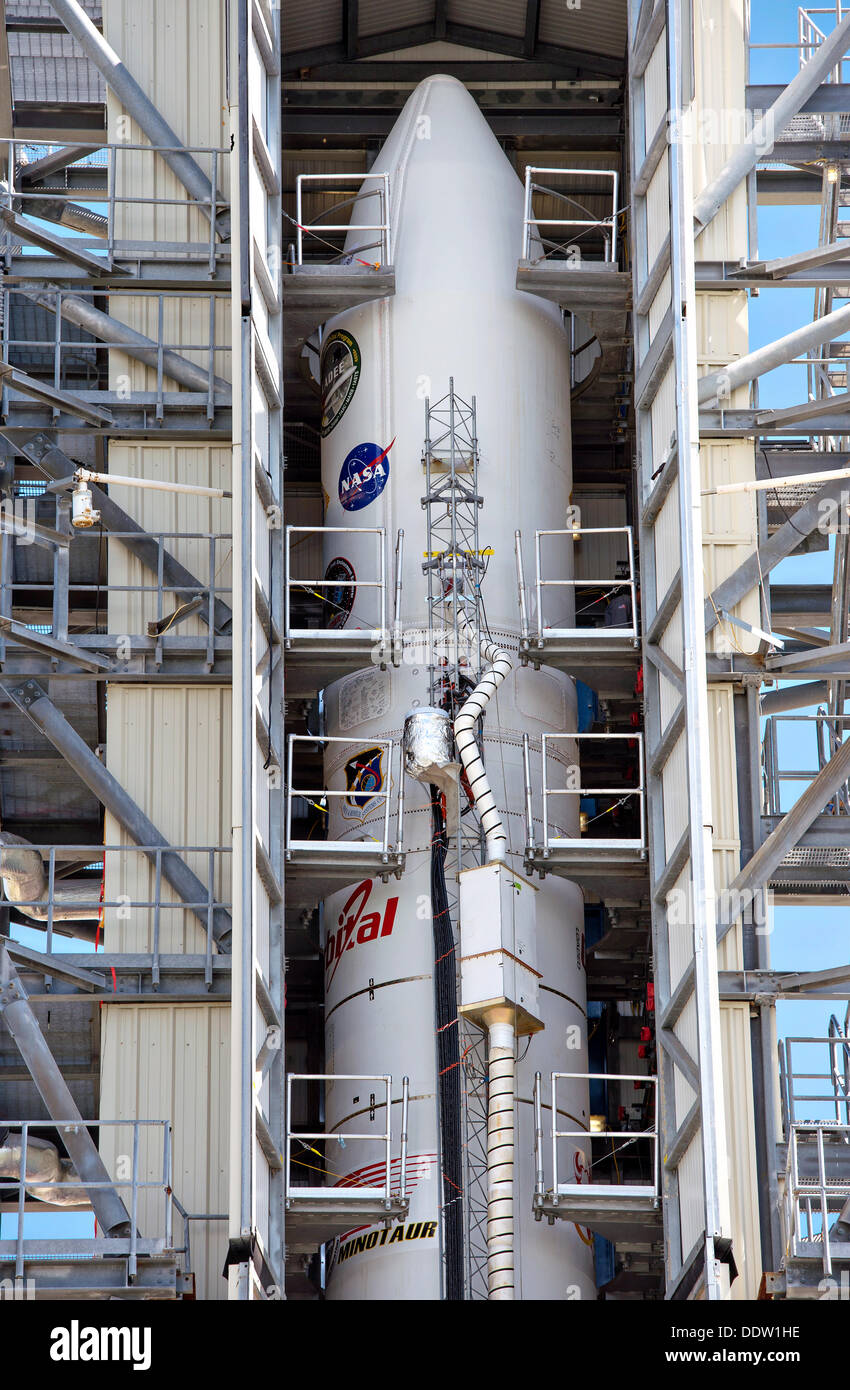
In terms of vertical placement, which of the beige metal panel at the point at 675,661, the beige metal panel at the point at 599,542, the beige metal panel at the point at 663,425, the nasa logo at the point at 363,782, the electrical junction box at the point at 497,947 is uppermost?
the beige metal panel at the point at 599,542

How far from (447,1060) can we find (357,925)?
2489 millimetres

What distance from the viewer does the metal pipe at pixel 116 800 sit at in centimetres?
2497

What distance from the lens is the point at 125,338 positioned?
88.9 feet

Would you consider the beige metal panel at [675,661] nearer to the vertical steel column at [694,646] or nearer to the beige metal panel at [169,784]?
the vertical steel column at [694,646]

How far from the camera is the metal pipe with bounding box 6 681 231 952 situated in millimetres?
24969

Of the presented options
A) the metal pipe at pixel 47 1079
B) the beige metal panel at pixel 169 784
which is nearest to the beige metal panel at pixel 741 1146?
the beige metal panel at pixel 169 784

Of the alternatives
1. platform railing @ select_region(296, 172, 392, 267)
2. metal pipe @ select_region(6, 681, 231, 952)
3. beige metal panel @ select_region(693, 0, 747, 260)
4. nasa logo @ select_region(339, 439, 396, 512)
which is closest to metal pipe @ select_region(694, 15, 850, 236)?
beige metal panel @ select_region(693, 0, 747, 260)

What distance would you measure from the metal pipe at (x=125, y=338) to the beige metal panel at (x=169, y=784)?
3924 mm

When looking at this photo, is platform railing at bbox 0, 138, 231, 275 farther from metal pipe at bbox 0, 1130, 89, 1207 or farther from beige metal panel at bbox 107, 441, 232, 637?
metal pipe at bbox 0, 1130, 89, 1207

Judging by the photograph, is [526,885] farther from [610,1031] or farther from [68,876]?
[68,876]

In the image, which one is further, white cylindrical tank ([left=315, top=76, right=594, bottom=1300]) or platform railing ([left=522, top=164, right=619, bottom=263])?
platform railing ([left=522, top=164, right=619, bottom=263])

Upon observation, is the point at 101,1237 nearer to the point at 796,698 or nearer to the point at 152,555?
the point at 152,555

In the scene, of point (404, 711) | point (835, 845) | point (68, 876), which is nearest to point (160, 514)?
point (404, 711)

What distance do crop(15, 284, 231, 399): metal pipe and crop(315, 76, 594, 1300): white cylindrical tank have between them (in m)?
2.04
